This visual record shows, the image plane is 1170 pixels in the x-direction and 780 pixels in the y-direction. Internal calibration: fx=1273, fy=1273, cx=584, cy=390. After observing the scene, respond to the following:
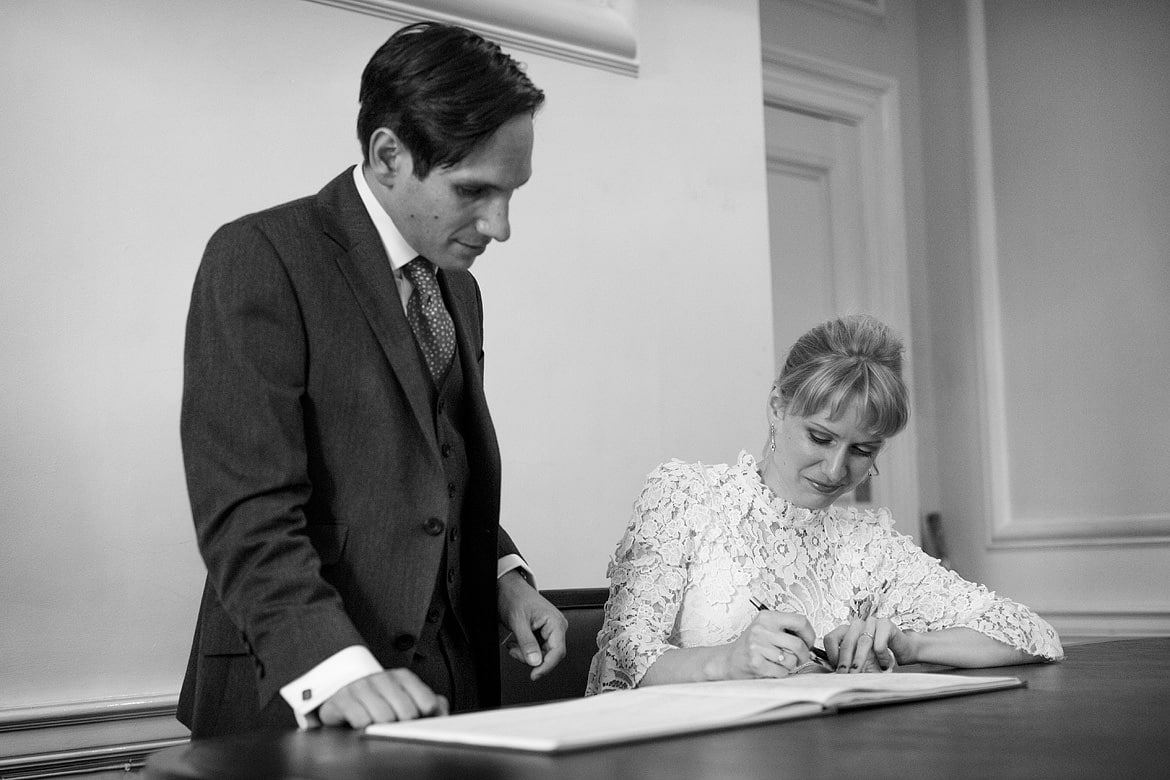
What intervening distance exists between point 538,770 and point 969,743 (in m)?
0.40

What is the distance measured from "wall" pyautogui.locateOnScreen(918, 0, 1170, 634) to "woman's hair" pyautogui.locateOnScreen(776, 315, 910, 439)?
73.1 inches

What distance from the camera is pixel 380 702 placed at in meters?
1.27

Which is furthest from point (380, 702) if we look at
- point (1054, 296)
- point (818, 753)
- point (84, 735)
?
point (1054, 296)

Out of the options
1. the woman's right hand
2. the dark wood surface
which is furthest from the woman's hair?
the dark wood surface

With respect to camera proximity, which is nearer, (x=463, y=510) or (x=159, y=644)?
(x=463, y=510)

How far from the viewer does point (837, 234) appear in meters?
4.18

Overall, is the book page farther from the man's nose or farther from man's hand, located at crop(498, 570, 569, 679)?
the man's nose

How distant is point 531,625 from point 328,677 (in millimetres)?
A: 433

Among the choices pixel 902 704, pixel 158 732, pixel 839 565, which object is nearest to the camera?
pixel 902 704

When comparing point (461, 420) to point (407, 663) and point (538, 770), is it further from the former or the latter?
point (538, 770)

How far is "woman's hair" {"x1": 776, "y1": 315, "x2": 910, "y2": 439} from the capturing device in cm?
222

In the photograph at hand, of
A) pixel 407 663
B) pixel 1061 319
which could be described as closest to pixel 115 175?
pixel 407 663

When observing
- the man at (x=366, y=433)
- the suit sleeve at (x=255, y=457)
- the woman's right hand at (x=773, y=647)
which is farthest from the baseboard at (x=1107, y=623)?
the suit sleeve at (x=255, y=457)

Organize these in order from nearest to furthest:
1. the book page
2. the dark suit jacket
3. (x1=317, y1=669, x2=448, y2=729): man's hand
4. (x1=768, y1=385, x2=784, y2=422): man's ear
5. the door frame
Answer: the book page → (x1=317, y1=669, x2=448, y2=729): man's hand → the dark suit jacket → (x1=768, y1=385, x2=784, y2=422): man's ear → the door frame
